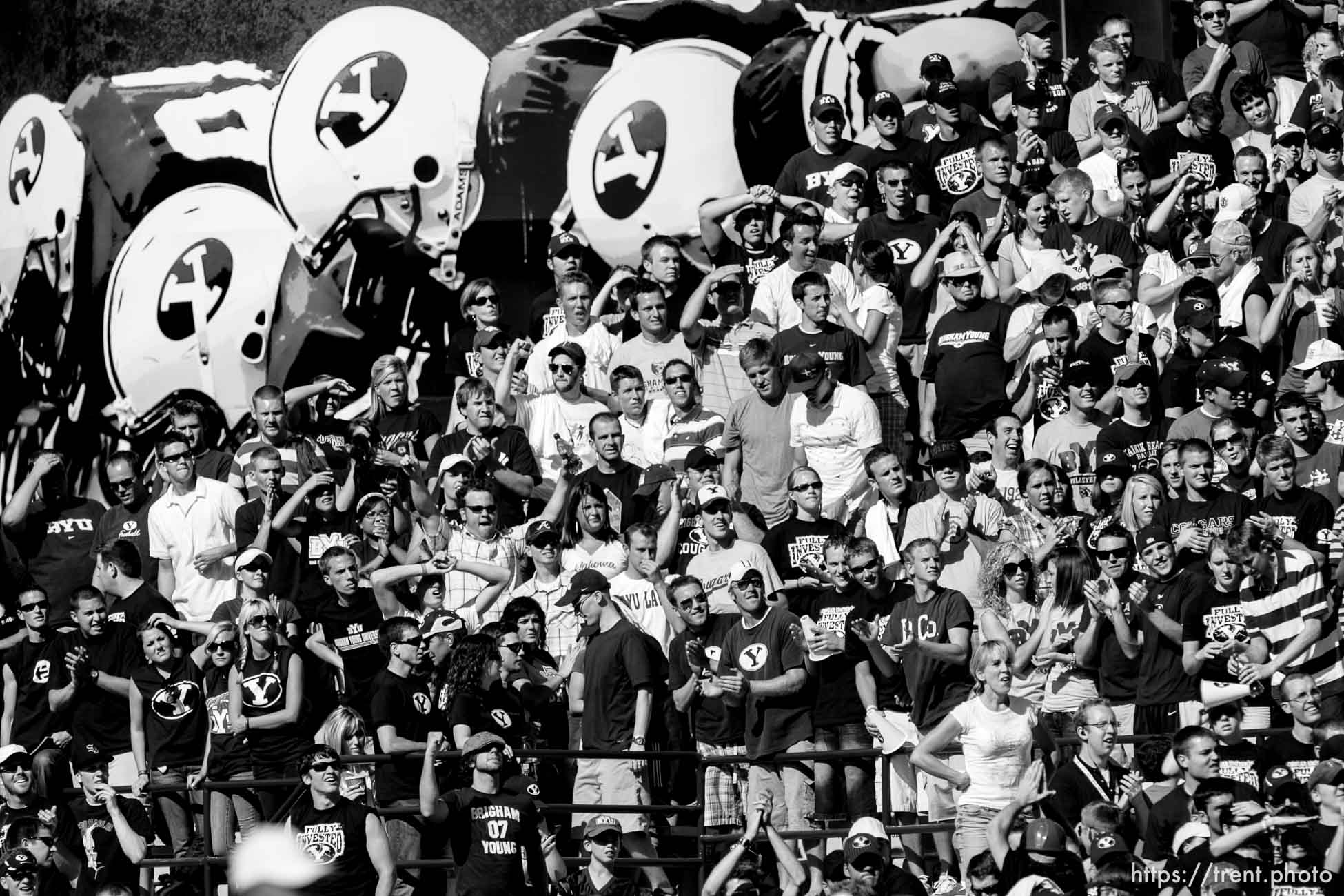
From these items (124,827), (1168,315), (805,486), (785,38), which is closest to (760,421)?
(805,486)

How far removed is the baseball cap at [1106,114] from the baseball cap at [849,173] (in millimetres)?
1863

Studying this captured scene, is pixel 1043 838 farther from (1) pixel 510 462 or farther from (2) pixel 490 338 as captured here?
(2) pixel 490 338

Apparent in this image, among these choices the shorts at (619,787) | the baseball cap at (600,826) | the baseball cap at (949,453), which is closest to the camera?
the baseball cap at (600,826)

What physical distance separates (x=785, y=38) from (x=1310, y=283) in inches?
280

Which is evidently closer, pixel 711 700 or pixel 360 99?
pixel 711 700

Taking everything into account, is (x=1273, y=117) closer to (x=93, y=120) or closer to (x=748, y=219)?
(x=748, y=219)

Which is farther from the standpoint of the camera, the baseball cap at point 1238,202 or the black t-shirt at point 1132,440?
the baseball cap at point 1238,202

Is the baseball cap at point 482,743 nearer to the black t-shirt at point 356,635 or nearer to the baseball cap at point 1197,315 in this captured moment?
the black t-shirt at point 356,635

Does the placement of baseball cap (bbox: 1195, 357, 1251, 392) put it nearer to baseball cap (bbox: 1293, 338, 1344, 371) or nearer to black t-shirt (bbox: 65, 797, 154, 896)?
baseball cap (bbox: 1293, 338, 1344, 371)

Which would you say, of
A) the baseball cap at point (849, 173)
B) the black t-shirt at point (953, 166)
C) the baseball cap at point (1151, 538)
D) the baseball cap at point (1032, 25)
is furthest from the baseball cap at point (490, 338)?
the baseball cap at point (1151, 538)

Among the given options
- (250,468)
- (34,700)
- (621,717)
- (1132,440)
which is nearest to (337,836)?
(621,717)

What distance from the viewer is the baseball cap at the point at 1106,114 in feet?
60.4

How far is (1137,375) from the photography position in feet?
51.2

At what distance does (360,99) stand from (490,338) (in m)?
4.92
